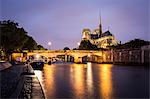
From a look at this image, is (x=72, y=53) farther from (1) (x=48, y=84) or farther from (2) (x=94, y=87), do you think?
(2) (x=94, y=87)

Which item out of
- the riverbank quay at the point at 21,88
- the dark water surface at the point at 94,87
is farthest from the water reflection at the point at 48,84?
the riverbank quay at the point at 21,88

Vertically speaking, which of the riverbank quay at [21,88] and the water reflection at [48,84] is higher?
the riverbank quay at [21,88]

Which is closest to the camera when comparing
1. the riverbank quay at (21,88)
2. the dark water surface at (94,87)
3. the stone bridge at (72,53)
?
the riverbank quay at (21,88)

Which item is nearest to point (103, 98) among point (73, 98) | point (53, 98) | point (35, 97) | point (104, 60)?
point (73, 98)

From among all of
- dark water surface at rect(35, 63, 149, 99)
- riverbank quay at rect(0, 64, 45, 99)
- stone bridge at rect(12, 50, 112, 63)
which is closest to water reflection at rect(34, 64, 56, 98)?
dark water surface at rect(35, 63, 149, 99)

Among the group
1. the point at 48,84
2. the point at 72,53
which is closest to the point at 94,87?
the point at 48,84

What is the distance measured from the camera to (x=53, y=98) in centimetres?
1681

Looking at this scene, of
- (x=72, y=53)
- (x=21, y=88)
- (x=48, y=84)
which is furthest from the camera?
(x=72, y=53)

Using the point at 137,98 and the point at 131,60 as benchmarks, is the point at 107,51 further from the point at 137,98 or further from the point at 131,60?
the point at 137,98

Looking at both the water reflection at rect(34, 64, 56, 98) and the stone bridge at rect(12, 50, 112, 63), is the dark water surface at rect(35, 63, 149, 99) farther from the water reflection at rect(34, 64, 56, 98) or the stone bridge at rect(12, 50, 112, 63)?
the stone bridge at rect(12, 50, 112, 63)

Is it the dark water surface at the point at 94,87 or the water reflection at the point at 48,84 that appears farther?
the water reflection at the point at 48,84

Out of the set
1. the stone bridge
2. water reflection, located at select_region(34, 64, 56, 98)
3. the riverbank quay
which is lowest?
water reflection, located at select_region(34, 64, 56, 98)

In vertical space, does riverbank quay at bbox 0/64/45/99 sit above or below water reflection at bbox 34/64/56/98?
above

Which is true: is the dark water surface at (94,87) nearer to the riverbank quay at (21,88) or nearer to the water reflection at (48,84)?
the water reflection at (48,84)
